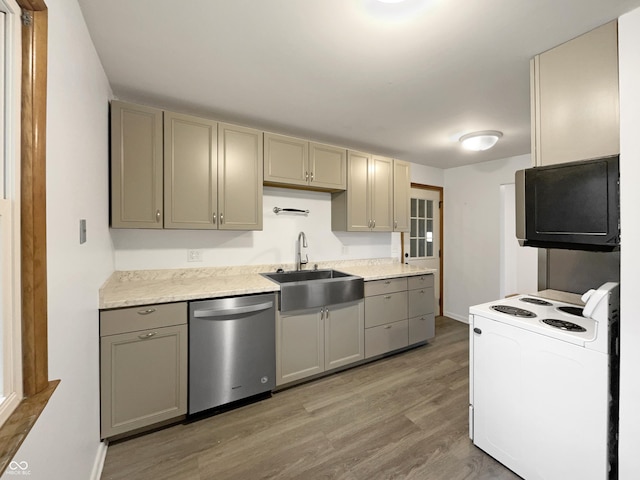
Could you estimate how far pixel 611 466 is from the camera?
1.23 meters

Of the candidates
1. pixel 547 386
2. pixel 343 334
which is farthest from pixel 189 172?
pixel 547 386

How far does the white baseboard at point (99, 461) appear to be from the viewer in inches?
57.0

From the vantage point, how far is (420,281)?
3.15 m

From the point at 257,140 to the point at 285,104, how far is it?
16.9 inches

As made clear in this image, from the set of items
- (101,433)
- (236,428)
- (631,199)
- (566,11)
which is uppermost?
(566,11)

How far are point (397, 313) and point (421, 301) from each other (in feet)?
1.32

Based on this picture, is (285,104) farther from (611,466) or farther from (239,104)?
(611,466)

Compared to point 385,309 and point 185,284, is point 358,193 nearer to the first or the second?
point 385,309

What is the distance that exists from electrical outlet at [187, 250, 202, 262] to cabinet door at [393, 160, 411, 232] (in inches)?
87.7

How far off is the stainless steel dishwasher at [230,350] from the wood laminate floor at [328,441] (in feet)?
0.57

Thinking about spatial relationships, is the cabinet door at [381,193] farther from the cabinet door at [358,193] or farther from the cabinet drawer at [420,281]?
the cabinet drawer at [420,281]

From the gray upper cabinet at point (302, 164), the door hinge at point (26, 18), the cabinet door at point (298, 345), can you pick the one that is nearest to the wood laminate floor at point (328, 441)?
the cabinet door at point (298, 345)

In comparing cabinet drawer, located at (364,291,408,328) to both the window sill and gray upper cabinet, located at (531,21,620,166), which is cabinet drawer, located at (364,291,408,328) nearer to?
gray upper cabinet, located at (531,21,620,166)

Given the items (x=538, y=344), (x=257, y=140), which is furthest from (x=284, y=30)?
(x=538, y=344)
